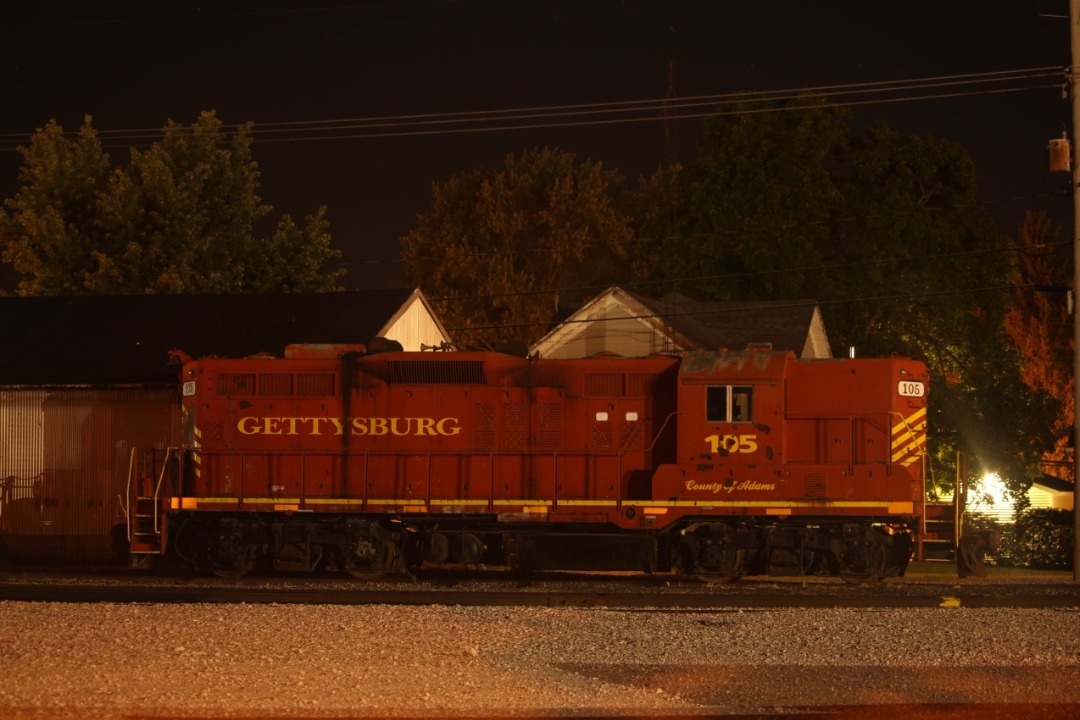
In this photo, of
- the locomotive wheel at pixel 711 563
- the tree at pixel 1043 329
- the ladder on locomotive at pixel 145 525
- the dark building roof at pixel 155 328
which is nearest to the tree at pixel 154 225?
the dark building roof at pixel 155 328

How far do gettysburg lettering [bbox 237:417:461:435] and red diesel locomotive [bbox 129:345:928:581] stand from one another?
0.03 metres

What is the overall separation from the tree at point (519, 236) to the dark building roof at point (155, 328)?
1526 inches

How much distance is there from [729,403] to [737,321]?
18762mm

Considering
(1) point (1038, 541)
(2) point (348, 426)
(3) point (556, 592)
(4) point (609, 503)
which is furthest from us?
(1) point (1038, 541)

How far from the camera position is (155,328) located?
30.5 meters

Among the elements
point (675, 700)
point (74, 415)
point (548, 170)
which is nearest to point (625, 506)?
point (675, 700)

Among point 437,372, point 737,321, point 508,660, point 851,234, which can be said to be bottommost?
point 508,660

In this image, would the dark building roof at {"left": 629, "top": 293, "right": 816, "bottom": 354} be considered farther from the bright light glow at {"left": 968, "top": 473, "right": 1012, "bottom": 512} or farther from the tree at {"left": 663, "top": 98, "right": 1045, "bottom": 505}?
the tree at {"left": 663, "top": 98, "right": 1045, "bottom": 505}

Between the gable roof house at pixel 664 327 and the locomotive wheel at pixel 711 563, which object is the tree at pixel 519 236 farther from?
the locomotive wheel at pixel 711 563

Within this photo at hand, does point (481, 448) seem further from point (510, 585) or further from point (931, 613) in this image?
point (931, 613)

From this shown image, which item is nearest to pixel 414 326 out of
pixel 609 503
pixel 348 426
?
pixel 348 426

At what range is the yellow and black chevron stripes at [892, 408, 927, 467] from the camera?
68.0 ft

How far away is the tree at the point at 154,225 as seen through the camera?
44312 mm

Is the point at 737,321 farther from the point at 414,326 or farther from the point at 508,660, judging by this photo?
the point at 508,660
